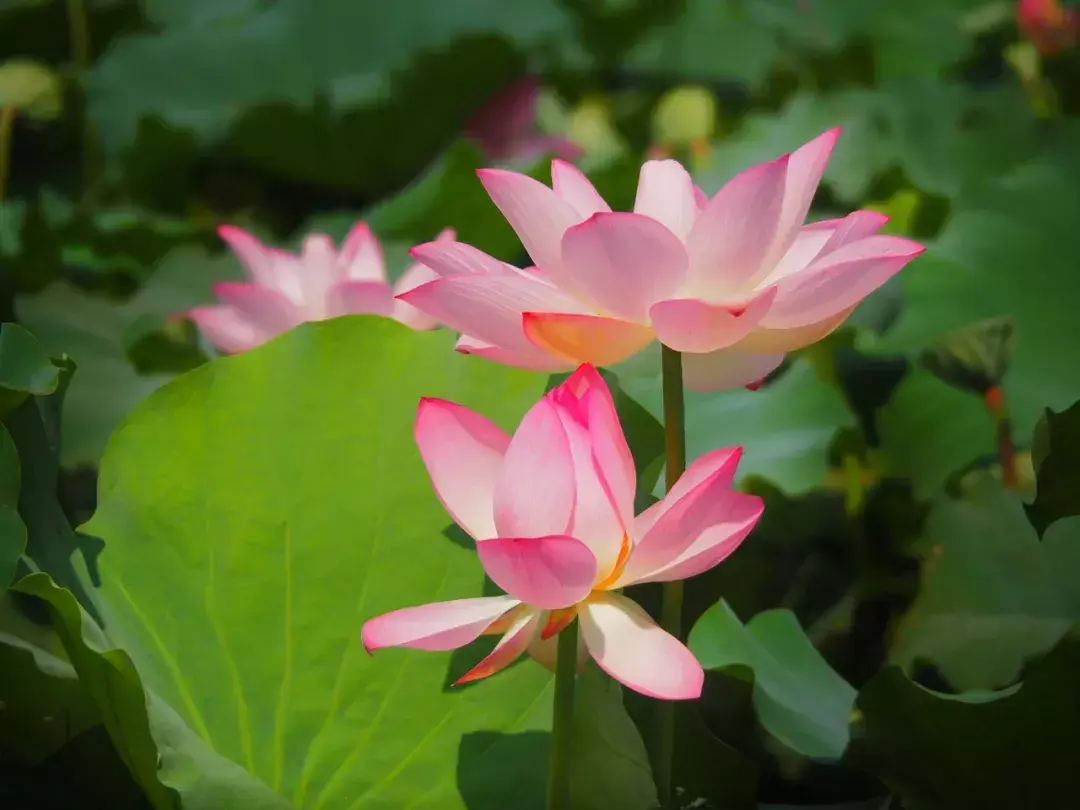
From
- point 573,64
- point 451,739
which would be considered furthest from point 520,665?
point 573,64

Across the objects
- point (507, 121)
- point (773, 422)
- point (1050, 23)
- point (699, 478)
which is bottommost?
point (507, 121)

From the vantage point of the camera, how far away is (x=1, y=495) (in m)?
0.43

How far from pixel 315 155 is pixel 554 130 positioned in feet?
1.16

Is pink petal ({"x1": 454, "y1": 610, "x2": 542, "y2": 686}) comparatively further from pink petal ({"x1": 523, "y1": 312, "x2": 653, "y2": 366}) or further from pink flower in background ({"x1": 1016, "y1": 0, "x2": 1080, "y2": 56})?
pink flower in background ({"x1": 1016, "y1": 0, "x2": 1080, "y2": 56})

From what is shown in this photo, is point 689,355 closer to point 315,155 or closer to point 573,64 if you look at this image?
point 315,155

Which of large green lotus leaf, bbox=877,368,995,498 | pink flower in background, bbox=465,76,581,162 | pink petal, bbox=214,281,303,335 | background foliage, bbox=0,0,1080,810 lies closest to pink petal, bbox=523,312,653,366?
background foliage, bbox=0,0,1080,810

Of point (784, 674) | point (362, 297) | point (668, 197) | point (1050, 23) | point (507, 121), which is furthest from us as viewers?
point (507, 121)

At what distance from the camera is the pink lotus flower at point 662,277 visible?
362 millimetres

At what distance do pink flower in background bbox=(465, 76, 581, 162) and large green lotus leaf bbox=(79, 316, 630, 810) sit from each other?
3.79ft

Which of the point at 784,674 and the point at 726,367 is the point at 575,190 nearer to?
the point at 726,367

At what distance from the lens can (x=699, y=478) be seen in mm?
347

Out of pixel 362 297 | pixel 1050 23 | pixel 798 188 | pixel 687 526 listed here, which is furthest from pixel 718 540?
pixel 1050 23

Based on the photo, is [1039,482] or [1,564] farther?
[1039,482]

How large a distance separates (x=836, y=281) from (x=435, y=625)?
164 millimetres
